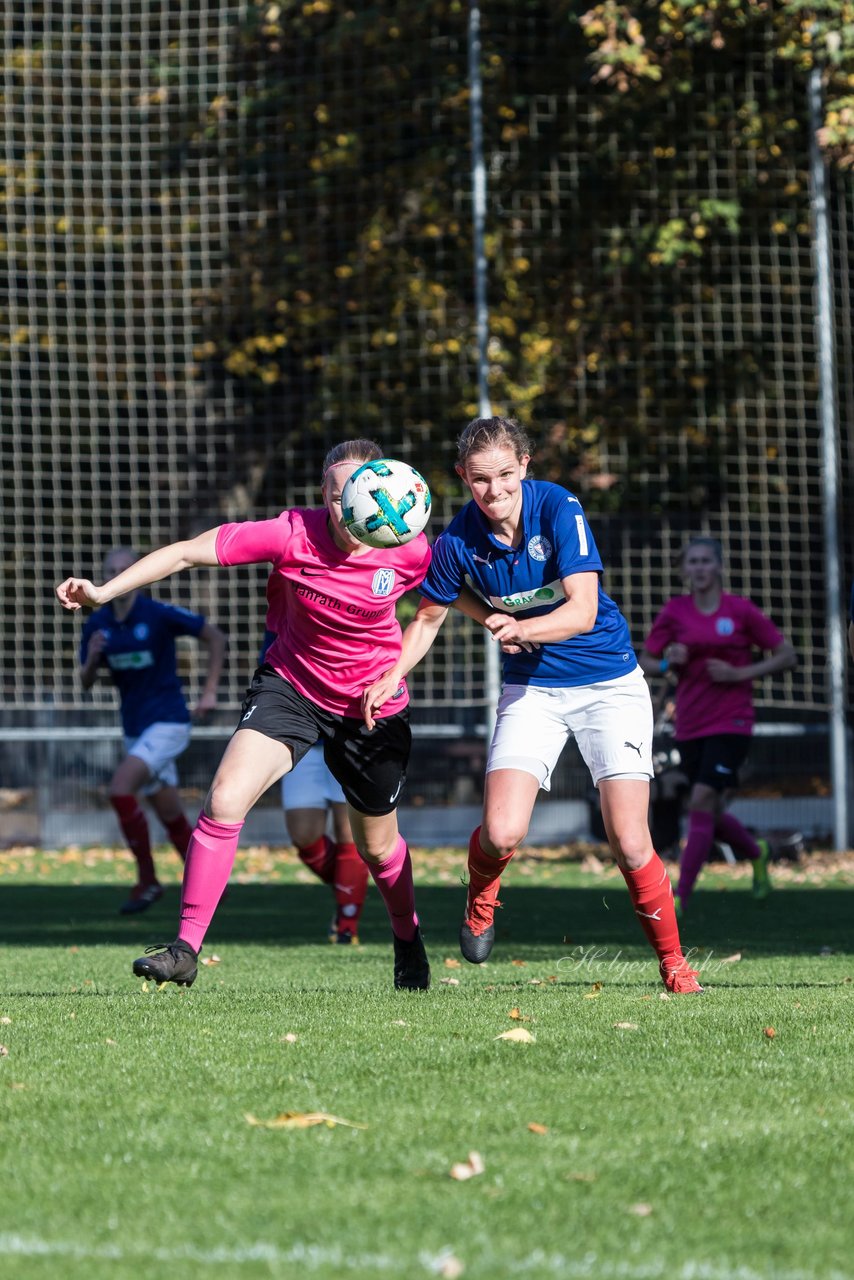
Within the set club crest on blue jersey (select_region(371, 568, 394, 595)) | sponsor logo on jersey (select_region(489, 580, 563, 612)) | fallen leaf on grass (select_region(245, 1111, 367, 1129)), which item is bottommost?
fallen leaf on grass (select_region(245, 1111, 367, 1129))

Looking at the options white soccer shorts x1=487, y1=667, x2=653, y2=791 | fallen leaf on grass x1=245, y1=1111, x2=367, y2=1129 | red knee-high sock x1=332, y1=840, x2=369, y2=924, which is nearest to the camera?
fallen leaf on grass x1=245, y1=1111, x2=367, y2=1129

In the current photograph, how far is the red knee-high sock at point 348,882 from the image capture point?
9.22 metres

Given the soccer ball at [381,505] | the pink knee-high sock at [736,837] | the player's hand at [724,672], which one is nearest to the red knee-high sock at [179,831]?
the pink knee-high sock at [736,837]

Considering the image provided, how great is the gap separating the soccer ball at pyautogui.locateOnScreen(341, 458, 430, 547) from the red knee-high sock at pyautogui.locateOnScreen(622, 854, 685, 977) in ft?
5.08

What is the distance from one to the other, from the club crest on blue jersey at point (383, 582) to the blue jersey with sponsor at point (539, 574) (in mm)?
196

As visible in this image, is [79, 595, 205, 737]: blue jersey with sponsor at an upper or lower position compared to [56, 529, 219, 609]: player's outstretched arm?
lower

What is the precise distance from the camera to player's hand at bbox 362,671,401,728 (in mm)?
6227

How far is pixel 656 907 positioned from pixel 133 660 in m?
5.94

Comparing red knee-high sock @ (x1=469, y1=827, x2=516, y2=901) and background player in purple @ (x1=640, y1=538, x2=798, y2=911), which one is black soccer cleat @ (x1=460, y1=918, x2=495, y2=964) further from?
background player in purple @ (x1=640, y1=538, x2=798, y2=911)

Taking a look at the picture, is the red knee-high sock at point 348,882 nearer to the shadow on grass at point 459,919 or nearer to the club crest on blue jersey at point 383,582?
the shadow on grass at point 459,919

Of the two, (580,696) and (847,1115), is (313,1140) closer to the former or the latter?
(847,1115)

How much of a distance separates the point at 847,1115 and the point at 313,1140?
Answer: 1.32 metres

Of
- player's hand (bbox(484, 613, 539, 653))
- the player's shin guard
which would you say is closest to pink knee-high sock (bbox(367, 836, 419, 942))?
player's hand (bbox(484, 613, 539, 653))

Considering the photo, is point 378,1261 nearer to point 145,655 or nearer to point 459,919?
point 459,919
